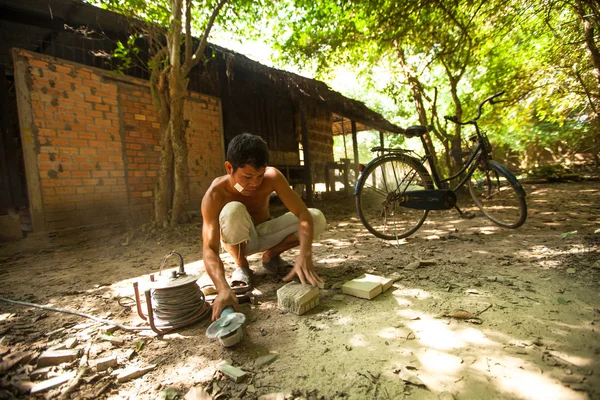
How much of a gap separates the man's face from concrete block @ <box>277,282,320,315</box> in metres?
0.76

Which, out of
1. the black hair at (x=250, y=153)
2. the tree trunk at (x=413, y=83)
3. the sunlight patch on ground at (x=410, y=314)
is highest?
the tree trunk at (x=413, y=83)

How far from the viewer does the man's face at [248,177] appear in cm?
204

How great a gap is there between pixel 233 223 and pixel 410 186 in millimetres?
2338

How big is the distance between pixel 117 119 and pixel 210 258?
4130 millimetres

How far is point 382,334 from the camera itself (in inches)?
60.4

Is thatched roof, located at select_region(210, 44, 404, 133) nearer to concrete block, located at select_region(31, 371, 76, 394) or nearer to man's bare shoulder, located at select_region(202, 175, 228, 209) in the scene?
man's bare shoulder, located at select_region(202, 175, 228, 209)

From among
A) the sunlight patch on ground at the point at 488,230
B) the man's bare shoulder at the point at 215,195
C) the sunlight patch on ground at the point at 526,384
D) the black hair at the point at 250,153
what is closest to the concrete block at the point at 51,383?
the man's bare shoulder at the point at 215,195

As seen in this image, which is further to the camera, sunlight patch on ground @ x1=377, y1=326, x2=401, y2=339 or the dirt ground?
sunlight patch on ground @ x1=377, y1=326, x2=401, y2=339

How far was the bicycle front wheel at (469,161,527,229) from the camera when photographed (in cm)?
332

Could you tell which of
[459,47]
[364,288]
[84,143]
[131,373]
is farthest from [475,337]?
[459,47]

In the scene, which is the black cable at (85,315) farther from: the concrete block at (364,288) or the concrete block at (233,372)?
the concrete block at (364,288)

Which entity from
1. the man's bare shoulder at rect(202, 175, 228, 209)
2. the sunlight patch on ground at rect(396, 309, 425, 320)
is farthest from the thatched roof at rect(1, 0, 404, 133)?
the sunlight patch on ground at rect(396, 309, 425, 320)

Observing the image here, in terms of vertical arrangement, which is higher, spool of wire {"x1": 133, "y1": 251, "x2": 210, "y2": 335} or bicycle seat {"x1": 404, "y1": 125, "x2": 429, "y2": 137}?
bicycle seat {"x1": 404, "y1": 125, "x2": 429, "y2": 137}

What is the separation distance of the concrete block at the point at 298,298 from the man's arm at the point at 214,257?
0.33 meters
